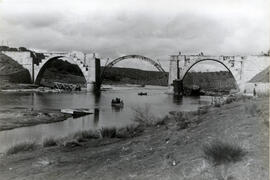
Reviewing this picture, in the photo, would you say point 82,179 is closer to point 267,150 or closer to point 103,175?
point 103,175

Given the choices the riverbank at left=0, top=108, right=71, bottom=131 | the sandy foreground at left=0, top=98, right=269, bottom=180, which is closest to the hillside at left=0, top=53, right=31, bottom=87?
the riverbank at left=0, top=108, right=71, bottom=131

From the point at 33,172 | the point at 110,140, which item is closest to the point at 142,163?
the point at 33,172

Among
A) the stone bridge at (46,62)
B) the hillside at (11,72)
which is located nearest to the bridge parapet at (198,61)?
the stone bridge at (46,62)

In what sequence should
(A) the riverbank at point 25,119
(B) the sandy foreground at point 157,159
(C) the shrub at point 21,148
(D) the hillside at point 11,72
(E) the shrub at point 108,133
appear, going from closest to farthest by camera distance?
(B) the sandy foreground at point 157,159 < (C) the shrub at point 21,148 < (E) the shrub at point 108,133 < (A) the riverbank at point 25,119 < (D) the hillside at point 11,72

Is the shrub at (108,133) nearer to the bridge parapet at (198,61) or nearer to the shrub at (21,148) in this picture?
the shrub at (21,148)

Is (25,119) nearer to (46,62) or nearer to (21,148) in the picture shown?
(21,148)

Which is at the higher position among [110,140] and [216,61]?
[216,61]
